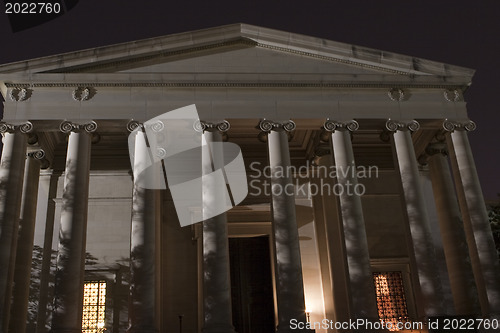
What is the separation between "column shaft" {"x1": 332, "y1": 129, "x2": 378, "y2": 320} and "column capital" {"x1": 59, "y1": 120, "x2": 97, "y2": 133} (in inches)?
621

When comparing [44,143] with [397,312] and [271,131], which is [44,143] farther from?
[397,312]

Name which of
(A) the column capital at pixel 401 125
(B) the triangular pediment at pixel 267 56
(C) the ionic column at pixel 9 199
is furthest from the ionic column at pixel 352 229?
(C) the ionic column at pixel 9 199

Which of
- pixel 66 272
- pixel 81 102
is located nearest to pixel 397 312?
pixel 66 272

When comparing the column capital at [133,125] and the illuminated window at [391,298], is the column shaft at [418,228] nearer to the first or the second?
the illuminated window at [391,298]

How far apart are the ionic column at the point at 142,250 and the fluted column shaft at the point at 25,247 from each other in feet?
28.3

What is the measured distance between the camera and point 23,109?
35.3 metres

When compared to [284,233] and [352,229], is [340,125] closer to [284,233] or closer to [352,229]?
[352,229]

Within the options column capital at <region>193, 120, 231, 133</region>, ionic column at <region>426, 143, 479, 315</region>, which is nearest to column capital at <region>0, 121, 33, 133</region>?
column capital at <region>193, 120, 231, 133</region>

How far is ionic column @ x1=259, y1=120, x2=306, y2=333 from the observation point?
31766 mm

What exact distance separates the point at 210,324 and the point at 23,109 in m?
18.3

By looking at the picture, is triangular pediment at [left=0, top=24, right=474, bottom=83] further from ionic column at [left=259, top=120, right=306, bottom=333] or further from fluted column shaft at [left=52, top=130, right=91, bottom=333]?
fluted column shaft at [left=52, top=130, right=91, bottom=333]

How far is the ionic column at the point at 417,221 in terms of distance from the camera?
3256 centimetres

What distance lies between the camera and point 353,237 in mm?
33531

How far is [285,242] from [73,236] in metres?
12.6
